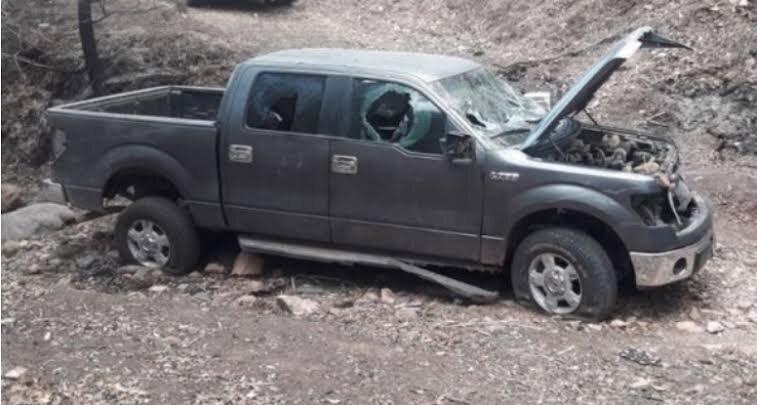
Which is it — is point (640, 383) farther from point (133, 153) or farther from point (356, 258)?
point (133, 153)

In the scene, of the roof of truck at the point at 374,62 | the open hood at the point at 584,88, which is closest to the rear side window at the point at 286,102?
the roof of truck at the point at 374,62

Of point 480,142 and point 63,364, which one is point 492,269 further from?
point 63,364

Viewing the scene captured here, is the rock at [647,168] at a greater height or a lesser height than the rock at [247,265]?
greater

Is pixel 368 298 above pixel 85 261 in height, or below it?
above

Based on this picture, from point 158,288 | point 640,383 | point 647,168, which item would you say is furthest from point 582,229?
point 158,288

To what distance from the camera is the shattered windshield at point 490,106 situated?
281 inches

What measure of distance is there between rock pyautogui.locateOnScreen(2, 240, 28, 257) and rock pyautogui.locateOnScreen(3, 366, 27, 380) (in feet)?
11.3

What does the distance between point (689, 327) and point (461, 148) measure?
201cm

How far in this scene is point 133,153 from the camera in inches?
320

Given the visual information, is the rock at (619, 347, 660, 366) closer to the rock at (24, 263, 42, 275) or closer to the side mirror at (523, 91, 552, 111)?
the side mirror at (523, 91, 552, 111)

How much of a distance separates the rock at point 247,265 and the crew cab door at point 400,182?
1023mm

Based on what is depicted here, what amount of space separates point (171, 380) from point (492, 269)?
2.56 m

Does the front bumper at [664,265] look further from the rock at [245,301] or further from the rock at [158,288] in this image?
the rock at [158,288]

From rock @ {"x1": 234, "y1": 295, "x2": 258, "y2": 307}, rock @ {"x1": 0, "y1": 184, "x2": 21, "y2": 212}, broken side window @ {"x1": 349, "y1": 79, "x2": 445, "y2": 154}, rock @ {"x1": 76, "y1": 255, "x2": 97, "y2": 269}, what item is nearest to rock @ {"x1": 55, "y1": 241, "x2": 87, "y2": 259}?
rock @ {"x1": 76, "y1": 255, "x2": 97, "y2": 269}
